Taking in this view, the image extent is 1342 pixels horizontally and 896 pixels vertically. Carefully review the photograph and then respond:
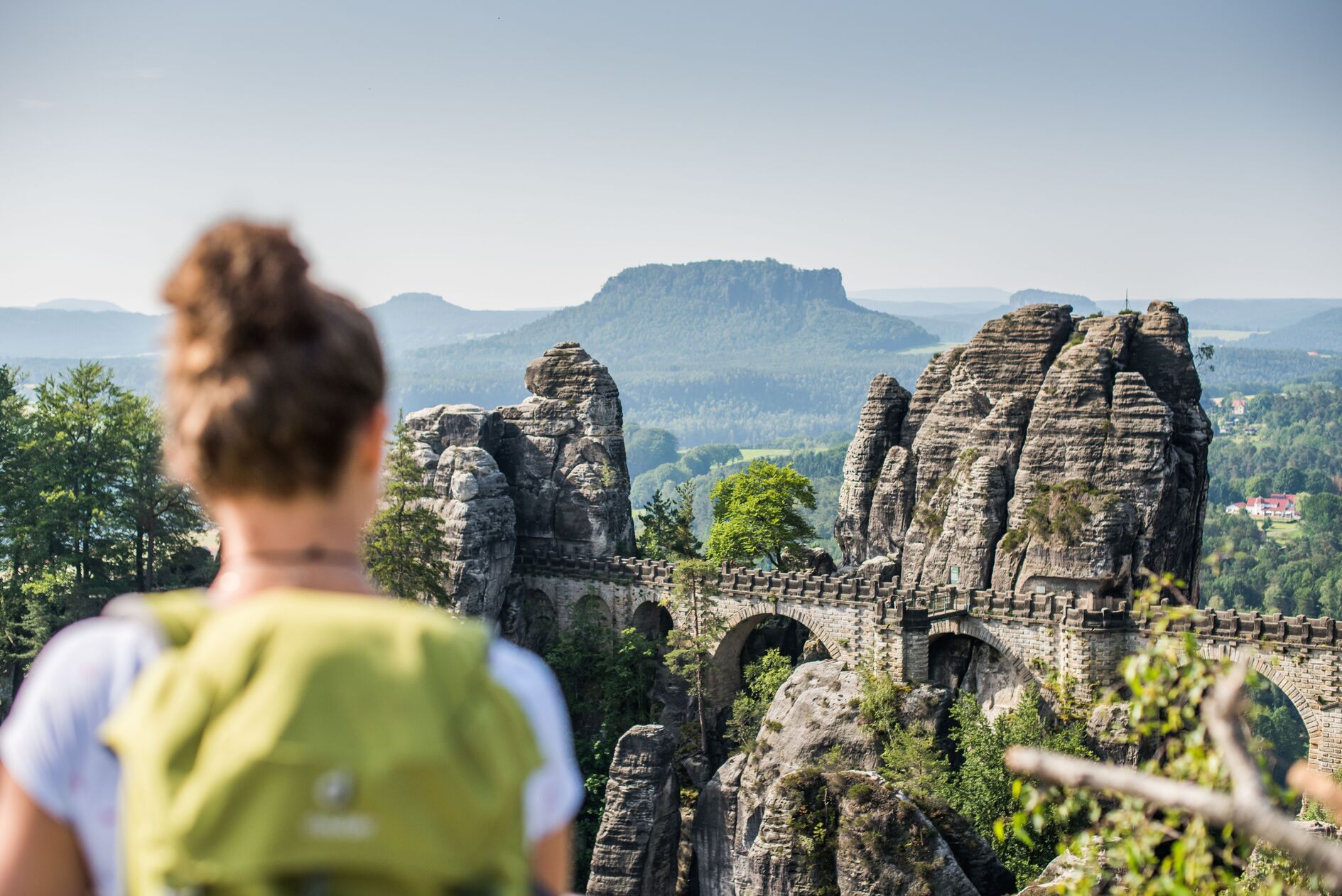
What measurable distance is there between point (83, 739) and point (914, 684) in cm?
3432

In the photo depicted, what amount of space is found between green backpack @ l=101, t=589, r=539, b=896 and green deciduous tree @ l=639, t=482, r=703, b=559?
1773 inches

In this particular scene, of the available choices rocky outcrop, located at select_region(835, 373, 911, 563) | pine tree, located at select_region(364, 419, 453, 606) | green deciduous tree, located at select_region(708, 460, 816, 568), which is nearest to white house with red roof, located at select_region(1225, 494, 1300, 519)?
rocky outcrop, located at select_region(835, 373, 911, 563)

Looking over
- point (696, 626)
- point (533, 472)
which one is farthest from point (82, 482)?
point (696, 626)

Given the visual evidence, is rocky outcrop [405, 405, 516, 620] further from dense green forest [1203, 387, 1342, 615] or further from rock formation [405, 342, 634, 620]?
dense green forest [1203, 387, 1342, 615]

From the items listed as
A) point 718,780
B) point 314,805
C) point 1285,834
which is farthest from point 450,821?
point 718,780

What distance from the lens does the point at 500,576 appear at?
42500 millimetres

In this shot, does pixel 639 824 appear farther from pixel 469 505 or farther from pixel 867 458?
pixel 867 458

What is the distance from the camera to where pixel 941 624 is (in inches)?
1469

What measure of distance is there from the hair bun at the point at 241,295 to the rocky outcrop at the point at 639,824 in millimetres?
27497

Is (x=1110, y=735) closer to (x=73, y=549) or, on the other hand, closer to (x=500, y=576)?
(x=500, y=576)

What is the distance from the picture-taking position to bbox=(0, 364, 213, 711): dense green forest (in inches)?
1468

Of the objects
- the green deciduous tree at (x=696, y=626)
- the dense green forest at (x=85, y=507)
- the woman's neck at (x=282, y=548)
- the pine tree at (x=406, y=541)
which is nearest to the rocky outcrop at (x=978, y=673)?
the green deciduous tree at (x=696, y=626)

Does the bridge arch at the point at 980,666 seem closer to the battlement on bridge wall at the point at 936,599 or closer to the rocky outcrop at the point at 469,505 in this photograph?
the battlement on bridge wall at the point at 936,599

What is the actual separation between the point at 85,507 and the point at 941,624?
25.4 meters
